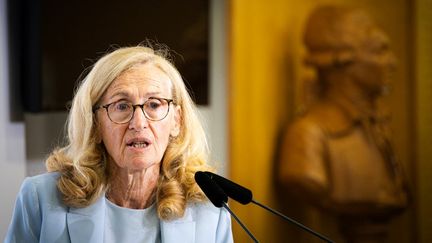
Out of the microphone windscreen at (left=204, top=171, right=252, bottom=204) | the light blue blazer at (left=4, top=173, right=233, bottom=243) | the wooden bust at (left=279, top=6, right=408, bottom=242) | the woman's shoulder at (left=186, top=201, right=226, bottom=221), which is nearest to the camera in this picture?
the microphone windscreen at (left=204, top=171, right=252, bottom=204)

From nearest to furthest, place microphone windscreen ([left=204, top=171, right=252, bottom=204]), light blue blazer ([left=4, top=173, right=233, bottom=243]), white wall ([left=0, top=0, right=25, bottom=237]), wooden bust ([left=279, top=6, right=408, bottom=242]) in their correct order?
microphone windscreen ([left=204, top=171, right=252, bottom=204]) → light blue blazer ([left=4, top=173, right=233, bottom=243]) → white wall ([left=0, top=0, right=25, bottom=237]) → wooden bust ([left=279, top=6, right=408, bottom=242])

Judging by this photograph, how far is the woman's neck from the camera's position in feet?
5.07

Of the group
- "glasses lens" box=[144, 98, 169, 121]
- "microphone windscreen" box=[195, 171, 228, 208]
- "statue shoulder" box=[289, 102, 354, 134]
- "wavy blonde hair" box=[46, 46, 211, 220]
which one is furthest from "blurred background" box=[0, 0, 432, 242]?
"microphone windscreen" box=[195, 171, 228, 208]

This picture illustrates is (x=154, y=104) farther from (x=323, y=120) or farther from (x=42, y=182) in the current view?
(x=323, y=120)

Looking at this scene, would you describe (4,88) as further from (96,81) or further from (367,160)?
(367,160)

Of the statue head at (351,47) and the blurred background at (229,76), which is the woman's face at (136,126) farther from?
the statue head at (351,47)

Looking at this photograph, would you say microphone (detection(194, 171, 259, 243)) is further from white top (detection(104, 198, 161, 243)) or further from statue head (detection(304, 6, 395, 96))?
statue head (detection(304, 6, 395, 96))

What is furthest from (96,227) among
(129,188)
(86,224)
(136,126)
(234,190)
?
(234,190)

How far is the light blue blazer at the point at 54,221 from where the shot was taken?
57.2 inches

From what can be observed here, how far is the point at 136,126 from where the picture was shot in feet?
4.84

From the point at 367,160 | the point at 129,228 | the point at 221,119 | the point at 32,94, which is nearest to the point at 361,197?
the point at 367,160

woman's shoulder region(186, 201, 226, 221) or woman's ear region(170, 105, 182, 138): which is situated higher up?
woman's ear region(170, 105, 182, 138)

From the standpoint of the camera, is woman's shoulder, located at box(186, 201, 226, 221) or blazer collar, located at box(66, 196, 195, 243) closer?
blazer collar, located at box(66, 196, 195, 243)

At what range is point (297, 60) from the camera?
324 cm
